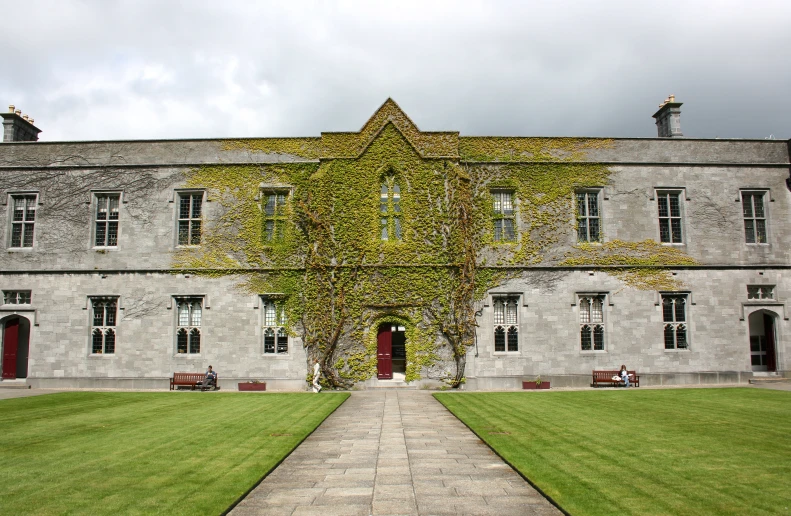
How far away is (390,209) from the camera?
76.7ft

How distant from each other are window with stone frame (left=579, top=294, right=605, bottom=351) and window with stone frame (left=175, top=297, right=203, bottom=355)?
1649cm

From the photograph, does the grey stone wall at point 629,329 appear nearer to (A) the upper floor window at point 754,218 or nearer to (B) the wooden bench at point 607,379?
(B) the wooden bench at point 607,379

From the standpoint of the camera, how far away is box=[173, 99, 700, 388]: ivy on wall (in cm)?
2253

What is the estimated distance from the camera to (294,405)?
1691 cm

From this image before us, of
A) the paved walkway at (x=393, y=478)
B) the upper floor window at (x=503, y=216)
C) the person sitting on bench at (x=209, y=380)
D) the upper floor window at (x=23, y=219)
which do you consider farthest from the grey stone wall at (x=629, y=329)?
the upper floor window at (x=23, y=219)

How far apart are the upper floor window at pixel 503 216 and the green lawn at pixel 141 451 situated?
1062 cm

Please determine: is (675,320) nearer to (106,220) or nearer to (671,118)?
(671,118)

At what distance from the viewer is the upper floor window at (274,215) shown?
2383cm

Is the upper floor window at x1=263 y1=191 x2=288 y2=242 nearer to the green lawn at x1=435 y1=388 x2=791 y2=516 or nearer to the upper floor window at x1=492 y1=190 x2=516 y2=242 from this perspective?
the upper floor window at x1=492 y1=190 x2=516 y2=242

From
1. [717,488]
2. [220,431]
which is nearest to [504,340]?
[220,431]

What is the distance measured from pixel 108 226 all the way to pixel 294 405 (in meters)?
13.6

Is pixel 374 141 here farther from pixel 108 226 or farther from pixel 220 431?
pixel 220 431

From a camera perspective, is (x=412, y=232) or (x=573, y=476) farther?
(x=412, y=232)

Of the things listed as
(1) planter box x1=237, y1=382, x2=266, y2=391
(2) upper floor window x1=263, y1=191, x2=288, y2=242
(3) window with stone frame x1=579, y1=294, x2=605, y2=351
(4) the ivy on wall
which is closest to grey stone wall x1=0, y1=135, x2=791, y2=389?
(3) window with stone frame x1=579, y1=294, x2=605, y2=351
